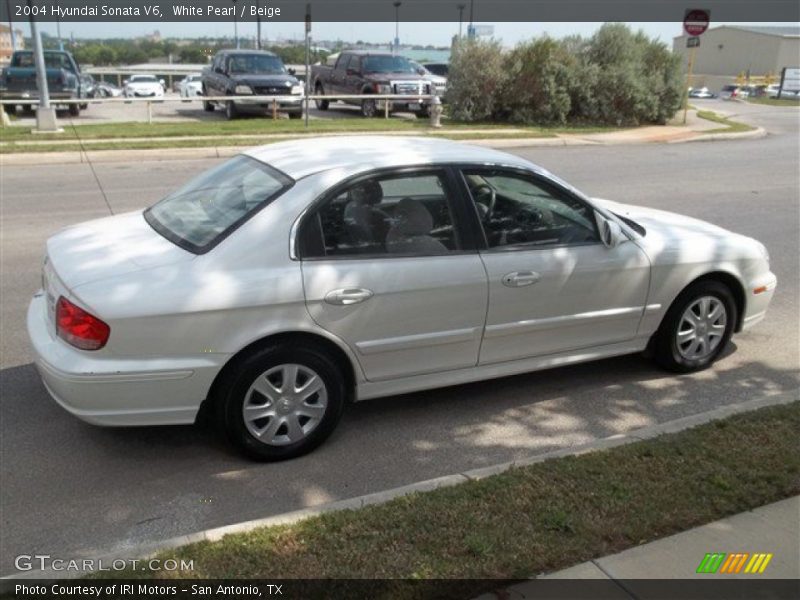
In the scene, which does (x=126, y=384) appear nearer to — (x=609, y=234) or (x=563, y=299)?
(x=563, y=299)

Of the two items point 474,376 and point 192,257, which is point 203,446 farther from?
point 474,376

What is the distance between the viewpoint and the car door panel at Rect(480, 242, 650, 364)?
4.42m

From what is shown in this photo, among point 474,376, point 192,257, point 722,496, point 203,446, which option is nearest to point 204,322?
point 192,257

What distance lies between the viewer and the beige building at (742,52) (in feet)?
271

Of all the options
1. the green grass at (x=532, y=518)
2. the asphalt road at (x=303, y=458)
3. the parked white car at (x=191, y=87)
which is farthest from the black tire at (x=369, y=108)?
the green grass at (x=532, y=518)

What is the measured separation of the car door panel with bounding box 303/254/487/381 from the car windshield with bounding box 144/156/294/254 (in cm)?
48

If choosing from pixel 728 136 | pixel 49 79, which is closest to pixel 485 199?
pixel 728 136

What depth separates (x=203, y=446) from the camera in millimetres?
4215

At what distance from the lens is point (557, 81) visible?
2338 centimetres

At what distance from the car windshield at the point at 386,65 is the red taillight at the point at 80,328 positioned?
20636mm

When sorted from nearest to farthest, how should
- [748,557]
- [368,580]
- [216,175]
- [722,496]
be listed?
[368,580] → [748,557] → [722,496] → [216,175]

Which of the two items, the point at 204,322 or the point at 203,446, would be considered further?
the point at 203,446

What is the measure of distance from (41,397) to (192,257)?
1.58m

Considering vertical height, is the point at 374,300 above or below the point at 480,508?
above
